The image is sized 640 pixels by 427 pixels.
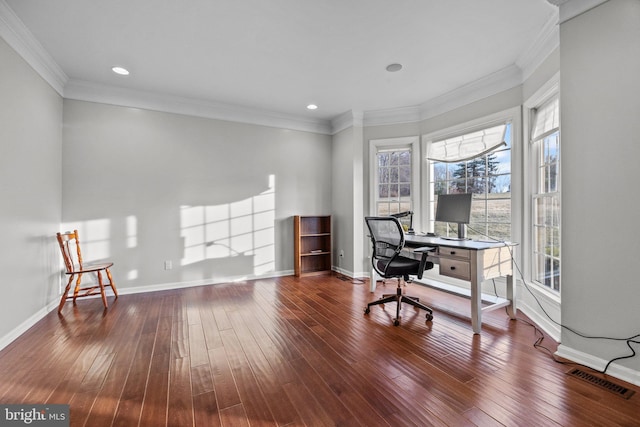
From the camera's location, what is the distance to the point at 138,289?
3879 millimetres

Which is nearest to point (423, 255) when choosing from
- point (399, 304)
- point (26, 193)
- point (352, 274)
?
point (399, 304)

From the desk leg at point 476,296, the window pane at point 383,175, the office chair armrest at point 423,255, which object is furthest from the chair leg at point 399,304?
the window pane at point 383,175

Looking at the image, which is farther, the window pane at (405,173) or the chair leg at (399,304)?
the window pane at (405,173)

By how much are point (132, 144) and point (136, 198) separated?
756mm

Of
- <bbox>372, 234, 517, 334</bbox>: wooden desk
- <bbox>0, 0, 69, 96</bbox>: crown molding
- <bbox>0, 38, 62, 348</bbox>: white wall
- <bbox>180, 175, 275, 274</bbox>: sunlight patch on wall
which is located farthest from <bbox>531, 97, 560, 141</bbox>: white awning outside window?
<bbox>0, 38, 62, 348</bbox>: white wall

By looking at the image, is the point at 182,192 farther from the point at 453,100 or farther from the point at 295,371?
the point at 453,100

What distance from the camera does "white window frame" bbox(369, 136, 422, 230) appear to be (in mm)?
4453

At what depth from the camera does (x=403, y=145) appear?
183 inches

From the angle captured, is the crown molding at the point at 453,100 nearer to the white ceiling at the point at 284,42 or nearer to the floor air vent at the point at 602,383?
the white ceiling at the point at 284,42

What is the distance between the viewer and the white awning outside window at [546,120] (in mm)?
2679

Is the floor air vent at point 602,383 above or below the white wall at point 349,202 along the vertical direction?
below

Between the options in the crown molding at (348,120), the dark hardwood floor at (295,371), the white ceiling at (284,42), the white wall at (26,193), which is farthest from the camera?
the crown molding at (348,120)

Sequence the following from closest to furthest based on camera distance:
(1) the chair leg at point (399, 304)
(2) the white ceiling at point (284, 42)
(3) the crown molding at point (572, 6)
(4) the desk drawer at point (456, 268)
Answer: (3) the crown molding at point (572, 6) < (2) the white ceiling at point (284, 42) < (4) the desk drawer at point (456, 268) < (1) the chair leg at point (399, 304)

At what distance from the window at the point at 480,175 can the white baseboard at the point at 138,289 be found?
299 cm
